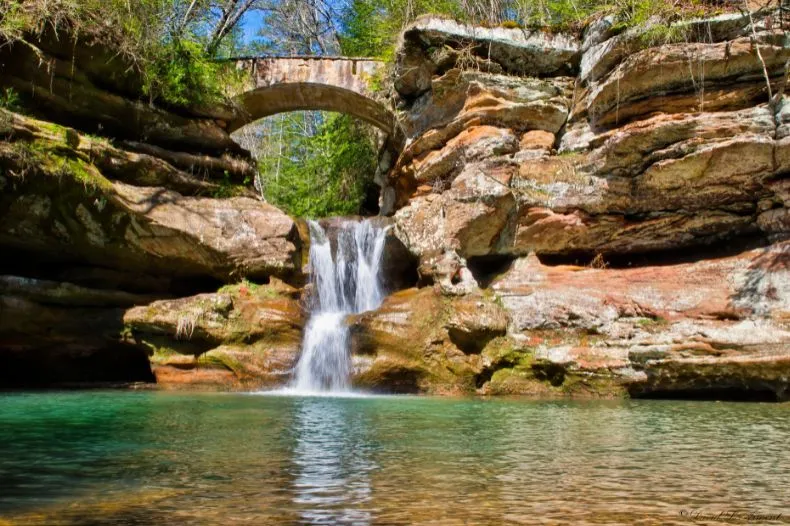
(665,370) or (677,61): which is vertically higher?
(677,61)

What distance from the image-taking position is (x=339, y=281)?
542 inches

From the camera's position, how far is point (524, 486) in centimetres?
321

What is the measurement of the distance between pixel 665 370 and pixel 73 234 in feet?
33.5

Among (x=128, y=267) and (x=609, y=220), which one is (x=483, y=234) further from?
(x=128, y=267)

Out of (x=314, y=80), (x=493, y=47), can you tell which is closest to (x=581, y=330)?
(x=493, y=47)

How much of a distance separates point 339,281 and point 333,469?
10.2m

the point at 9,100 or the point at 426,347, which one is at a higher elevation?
the point at 9,100

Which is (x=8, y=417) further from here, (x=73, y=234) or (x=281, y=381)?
(x=73, y=234)

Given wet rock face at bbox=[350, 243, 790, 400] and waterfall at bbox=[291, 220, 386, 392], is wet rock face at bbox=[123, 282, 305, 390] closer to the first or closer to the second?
waterfall at bbox=[291, 220, 386, 392]

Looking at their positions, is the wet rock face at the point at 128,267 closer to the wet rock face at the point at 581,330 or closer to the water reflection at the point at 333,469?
the wet rock face at the point at 581,330

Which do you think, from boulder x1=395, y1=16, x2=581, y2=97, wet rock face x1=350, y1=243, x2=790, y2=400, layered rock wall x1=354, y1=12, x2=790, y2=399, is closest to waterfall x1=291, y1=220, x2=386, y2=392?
wet rock face x1=350, y1=243, x2=790, y2=400

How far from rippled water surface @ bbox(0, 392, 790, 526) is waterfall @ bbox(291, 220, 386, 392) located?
452 cm

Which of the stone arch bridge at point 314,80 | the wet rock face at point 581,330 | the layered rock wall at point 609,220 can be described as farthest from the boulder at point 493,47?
the wet rock face at point 581,330

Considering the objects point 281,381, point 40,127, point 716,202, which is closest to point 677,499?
point 281,381
